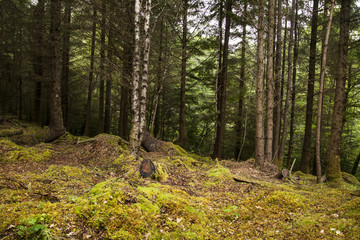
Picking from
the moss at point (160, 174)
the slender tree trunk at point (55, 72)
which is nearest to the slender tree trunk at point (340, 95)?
the moss at point (160, 174)

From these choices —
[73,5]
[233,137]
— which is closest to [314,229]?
[73,5]

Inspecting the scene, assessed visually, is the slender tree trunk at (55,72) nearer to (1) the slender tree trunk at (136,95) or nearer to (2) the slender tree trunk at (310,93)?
(1) the slender tree trunk at (136,95)

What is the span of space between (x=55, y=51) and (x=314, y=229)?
11.9 metres

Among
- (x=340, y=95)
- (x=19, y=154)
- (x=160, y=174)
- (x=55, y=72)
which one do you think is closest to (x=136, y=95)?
(x=160, y=174)

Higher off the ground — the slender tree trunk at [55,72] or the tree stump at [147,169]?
the slender tree trunk at [55,72]

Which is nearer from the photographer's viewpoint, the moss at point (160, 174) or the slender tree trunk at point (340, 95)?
the moss at point (160, 174)

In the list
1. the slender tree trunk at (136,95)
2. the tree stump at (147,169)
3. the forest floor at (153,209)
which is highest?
the slender tree trunk at (136,95)

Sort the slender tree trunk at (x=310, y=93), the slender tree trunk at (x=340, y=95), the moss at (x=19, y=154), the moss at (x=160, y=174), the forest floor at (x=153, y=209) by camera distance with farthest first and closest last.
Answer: the slender tree trunk at (x=310, y=93), the slender tree trunk at (x=340, y=95), the moss at (x=19, y=154), the moss at (x=160, y=174), the forest floor at (x=153, y=209)

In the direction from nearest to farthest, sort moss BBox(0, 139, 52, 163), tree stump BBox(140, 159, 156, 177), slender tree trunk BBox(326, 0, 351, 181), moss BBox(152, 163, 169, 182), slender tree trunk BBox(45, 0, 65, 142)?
1. tree stump BBox(140, 159, 156, 177)
2. moss BBox(152, 163, 169, 182)
3. moss BBox(0, 139, 52, 163)
4. slender tree trunk BBox(326, 0, 351, 181)
5. slender tree trunk BBox(45, 0, 65, 142)

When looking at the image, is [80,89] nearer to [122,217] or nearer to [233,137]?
[233,137]

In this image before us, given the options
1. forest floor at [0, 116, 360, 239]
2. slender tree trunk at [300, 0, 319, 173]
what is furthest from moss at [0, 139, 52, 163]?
slender tree trunk at [300, 0, 319, 173]

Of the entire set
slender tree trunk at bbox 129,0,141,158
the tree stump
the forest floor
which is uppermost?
slender tree trunk at bbox 129,0,141,158

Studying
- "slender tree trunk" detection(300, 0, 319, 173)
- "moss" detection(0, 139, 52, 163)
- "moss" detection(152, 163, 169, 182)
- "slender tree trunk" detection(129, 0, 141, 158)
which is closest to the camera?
"moss" detection(152, 163, 169, 182)

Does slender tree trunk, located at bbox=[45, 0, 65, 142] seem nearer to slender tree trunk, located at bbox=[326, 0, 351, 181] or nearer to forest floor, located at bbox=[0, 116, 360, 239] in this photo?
forest floor, located at bbox=[0, 116, 360, 239]
